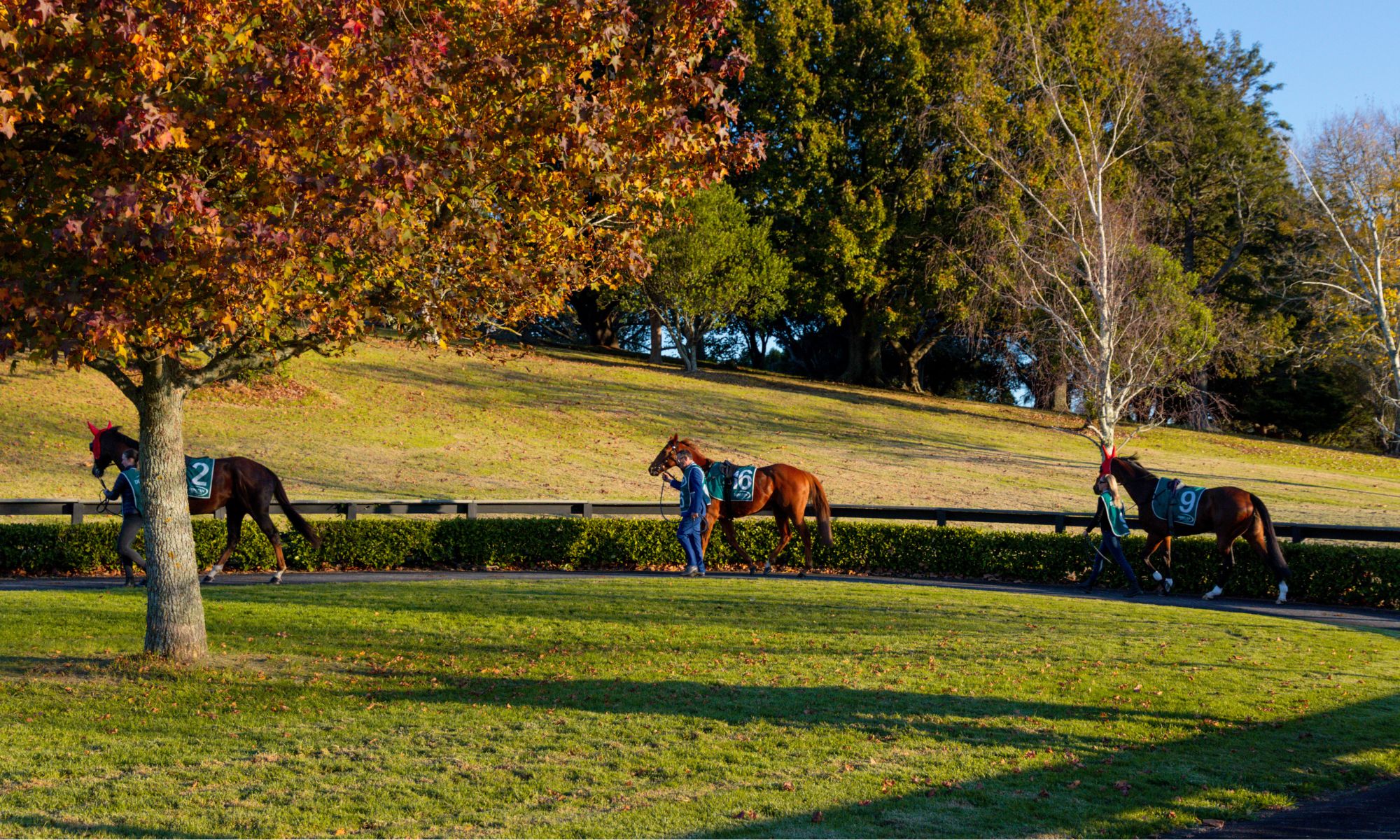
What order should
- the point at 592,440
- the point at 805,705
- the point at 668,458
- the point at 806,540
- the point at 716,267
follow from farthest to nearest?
the point at 716,267 < the point at 592,440 < the point at 806,540 < the point at 668,458 < the point at 805,705

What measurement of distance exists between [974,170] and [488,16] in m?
40.3

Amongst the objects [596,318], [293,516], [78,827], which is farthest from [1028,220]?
[78,827]

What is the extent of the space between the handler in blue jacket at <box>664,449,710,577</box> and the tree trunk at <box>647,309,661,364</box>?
33575 millimetres

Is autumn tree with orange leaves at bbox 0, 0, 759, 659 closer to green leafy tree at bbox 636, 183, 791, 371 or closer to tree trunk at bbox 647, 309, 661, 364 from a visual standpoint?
green leafy tree at bbox 636, 183, 791, 371

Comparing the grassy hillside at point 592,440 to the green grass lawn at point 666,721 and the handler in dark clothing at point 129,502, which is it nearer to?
the handler in dark clothing at point 129,502

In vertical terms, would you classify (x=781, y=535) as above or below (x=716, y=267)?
below

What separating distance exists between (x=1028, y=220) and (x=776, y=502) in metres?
24.5

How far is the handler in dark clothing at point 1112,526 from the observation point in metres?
18.5

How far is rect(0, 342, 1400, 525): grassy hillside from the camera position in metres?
29.6

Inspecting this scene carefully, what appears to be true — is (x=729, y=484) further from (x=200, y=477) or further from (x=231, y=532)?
(x=200, y=477)

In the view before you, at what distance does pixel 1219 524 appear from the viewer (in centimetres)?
1794

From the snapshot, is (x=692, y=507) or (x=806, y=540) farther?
(x=806, y=540)

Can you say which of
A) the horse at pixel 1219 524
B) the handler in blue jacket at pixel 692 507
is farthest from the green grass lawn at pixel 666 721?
the handler in blue jacket at pixel 692 507

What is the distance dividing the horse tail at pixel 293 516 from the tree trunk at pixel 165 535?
6.12 meters
